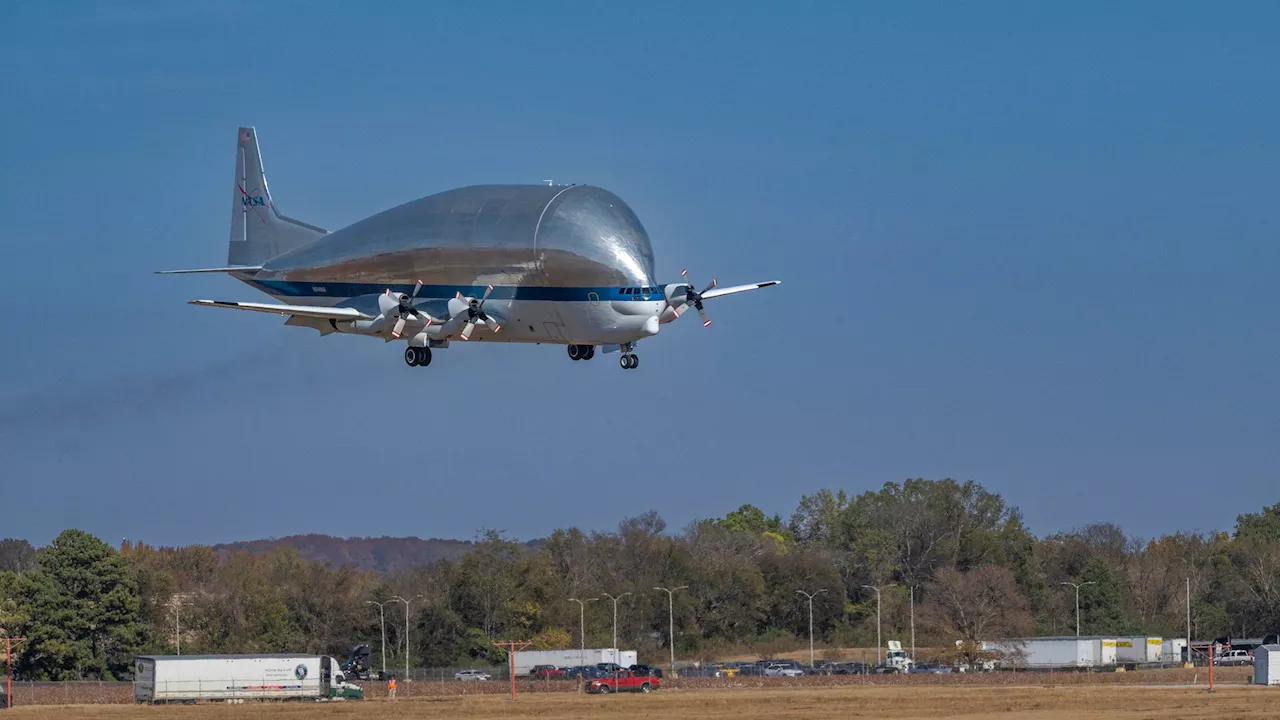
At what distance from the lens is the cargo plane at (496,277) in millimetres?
92750

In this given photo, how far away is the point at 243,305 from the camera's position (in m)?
96.5

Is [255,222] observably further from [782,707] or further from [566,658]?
[566,658]

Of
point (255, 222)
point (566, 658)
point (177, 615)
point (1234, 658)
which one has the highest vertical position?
point (255, 222)

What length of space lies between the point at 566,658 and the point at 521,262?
7703 centimetres

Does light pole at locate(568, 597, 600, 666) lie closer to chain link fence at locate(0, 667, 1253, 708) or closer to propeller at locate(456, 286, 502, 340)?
chain link fence at locate(0, 667, 1253, 708)

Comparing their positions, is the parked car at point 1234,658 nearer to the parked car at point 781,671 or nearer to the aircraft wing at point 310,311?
the parked car at point 781,671

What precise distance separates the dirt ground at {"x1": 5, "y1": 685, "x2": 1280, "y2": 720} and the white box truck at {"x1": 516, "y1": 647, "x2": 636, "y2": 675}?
1447 inches

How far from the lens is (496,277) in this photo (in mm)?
94812

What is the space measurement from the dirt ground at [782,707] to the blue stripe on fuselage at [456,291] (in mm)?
23451

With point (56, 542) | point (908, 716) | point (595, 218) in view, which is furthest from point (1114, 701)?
point (56, 542)

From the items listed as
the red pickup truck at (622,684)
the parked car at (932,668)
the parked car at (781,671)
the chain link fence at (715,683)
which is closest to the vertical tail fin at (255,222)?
the chain link fence at (715,683)

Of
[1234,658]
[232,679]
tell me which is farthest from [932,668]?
[232,679]

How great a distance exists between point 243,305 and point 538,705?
32390mm

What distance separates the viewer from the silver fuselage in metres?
92.6
